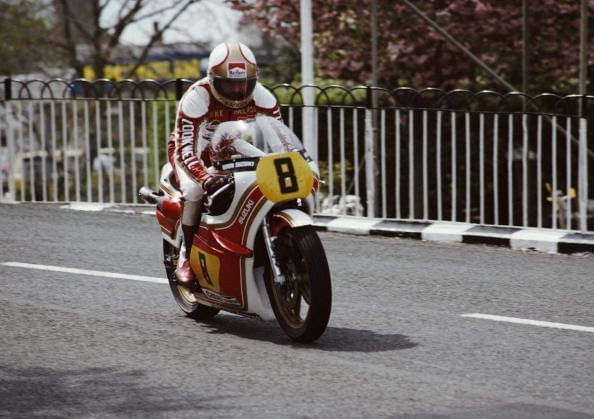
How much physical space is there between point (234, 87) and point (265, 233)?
942 millimetres

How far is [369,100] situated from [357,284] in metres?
3.60

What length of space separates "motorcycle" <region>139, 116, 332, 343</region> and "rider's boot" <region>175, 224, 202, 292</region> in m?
0.10

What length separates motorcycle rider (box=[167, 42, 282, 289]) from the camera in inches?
297

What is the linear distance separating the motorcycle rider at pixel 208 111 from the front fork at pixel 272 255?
42cm

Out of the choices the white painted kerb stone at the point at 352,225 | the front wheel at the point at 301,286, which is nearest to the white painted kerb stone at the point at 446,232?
the white painted kerb stone at the point at 352,225

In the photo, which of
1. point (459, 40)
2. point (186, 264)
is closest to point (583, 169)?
point (186, 264)

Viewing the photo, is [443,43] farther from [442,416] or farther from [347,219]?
[442,416]

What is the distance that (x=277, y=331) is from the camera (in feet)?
25.7

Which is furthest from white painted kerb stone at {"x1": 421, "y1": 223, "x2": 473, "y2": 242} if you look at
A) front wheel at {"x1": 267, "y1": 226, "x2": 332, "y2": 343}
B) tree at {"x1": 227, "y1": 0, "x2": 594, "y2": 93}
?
tree at {"x1": 227, "y1": 0, "x2": 594, "y2": 93}

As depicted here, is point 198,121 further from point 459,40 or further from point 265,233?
point 459,40

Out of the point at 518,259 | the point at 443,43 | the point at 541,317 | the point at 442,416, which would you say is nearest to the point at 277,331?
the point at 541,317

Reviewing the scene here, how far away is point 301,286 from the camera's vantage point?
23.5 ft

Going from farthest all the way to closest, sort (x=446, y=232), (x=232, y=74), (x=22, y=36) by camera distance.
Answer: (x=22, y=36)
(x=446, y=232)
(x=232, y=74)

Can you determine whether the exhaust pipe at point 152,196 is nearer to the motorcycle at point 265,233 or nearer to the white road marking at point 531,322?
the motorcycle at point 265,233
